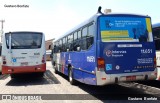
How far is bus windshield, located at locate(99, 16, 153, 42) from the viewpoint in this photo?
8.79 metres

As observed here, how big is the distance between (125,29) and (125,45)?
57 cm

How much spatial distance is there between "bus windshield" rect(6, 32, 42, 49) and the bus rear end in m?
7.05

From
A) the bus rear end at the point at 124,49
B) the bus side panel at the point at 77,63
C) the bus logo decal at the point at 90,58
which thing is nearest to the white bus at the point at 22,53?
the bus side panel at the point at 77,63

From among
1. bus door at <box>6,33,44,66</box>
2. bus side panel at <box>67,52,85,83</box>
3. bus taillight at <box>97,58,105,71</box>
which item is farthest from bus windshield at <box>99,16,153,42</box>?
bus door at <box>6,33,44,66</box>

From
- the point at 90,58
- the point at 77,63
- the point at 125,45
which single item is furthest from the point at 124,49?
the point at 77,63

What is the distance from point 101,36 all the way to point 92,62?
→ 962 mm

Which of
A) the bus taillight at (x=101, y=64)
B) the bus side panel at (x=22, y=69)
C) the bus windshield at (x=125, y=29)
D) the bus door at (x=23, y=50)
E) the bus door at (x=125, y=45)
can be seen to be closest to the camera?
the bus taillight at (x=101, y=64)

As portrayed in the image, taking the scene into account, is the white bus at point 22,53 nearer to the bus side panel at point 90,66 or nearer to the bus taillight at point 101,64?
the bus side panel at point 90,66

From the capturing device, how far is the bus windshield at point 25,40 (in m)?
14.8

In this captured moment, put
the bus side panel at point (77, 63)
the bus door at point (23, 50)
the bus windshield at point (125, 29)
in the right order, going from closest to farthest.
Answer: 1. the bus windshield at point (125, 29)
2. the bus side panel at point (77, 63)
3. the bus door at point (23, 50)

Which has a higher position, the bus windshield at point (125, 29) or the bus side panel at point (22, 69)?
the bus windshield at point (125, 29)

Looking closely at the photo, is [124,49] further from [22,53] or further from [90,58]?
[22,53]

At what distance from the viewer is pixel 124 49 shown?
8812mm

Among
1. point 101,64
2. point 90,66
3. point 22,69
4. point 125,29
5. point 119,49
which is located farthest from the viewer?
point 22,69
